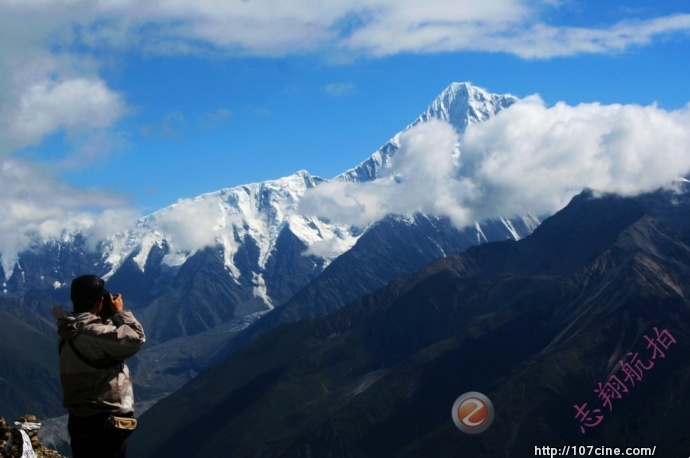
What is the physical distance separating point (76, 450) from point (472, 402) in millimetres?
124491

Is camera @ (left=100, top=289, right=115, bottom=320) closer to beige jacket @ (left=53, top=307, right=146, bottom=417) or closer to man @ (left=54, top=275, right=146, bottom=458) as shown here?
man @ (left=54, top=275, right=146, bottom=458)

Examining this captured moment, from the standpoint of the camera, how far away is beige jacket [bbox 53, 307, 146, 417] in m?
→ 20.2

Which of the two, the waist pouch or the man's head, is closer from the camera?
the waist pouch

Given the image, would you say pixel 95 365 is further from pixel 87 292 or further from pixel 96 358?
pixel 87 292

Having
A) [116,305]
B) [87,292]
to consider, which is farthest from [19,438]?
[87,292]

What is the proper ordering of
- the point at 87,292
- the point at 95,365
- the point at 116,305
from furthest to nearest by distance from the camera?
the point at 116,305 < the point at 87,292 < the point at 95,365

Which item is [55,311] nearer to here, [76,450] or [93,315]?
[93,315]

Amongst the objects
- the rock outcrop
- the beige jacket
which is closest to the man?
the beige jacket

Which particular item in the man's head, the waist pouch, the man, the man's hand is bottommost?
the waist pouch

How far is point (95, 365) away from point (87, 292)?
163 cm

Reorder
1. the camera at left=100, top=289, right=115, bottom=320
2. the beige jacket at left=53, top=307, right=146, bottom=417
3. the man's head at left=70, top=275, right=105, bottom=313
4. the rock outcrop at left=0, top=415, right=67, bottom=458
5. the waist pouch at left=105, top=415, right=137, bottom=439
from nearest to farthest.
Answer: the beige jacket at left=53, top=307, right=146, bottom=417 < the waist pouch at left=105, top=415, right=137, bottom=439 < the man's head at left=70, top=275, right=105, bottom=313 < the camera at left=100, top=289, right=115, bottom=320 < the rock outcrop at left=0, top=415, right=67, bottom=458

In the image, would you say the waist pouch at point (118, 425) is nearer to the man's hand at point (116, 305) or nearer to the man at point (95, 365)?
the man at point (95, 365)

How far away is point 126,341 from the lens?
2017 cm

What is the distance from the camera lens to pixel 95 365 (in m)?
20.5
